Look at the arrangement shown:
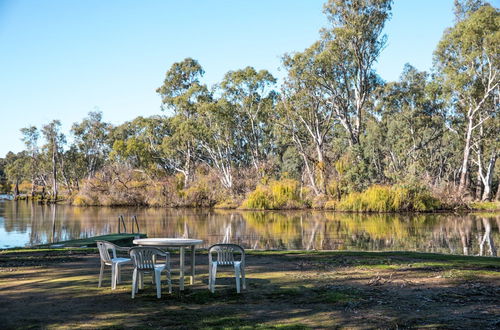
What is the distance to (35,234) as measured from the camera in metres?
20.9

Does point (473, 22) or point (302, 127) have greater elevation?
point (473, 22)

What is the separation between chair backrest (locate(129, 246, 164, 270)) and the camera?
22.9 feet

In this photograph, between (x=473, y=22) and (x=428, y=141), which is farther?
(x=428, y=141)

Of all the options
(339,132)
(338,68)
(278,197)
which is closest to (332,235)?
(278,197)

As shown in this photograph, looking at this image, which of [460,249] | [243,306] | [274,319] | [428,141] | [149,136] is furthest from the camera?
[149,136]

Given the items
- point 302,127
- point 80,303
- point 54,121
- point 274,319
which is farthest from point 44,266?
point 54,121

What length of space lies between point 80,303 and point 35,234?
1587cm

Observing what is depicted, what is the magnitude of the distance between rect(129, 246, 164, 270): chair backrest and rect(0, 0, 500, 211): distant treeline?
2847cm

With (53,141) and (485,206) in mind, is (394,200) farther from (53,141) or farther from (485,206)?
(53,141)

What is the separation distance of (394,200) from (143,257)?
28810 mm

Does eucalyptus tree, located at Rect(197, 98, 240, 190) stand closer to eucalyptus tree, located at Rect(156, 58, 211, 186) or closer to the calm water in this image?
eucalyptus tree, located at Rect(156, 58, 211, 186)

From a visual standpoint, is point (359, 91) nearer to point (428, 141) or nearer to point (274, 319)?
point (428, 141)

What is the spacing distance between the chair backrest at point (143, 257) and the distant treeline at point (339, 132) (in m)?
28.5

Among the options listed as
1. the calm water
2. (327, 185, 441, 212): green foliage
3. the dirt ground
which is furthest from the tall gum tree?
the dirt ground
